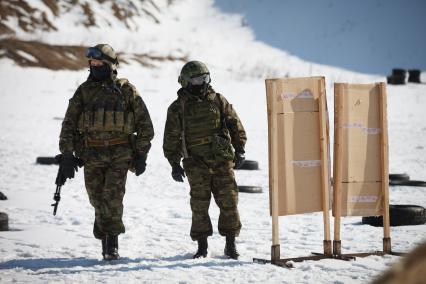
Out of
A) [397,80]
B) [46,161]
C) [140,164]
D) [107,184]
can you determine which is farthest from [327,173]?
[397,80]

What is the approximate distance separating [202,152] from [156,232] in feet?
5.80

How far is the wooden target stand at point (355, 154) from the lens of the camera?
17.4 ft

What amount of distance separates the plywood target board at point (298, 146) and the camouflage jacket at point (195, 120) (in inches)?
23.9

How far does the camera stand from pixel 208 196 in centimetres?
551

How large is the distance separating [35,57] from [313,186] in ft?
89.2

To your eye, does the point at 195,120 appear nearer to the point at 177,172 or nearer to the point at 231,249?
the point at 177,172

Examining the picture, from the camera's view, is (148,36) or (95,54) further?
(148,36)

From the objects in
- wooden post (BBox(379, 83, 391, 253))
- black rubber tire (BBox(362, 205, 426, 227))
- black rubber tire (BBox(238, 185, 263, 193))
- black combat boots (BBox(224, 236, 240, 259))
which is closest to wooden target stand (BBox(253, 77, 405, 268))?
wooden post (BBox(379, 83, 391, 253))

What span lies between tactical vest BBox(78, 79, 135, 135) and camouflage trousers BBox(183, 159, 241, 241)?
2.30ft

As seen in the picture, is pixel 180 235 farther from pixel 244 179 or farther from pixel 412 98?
pixel 412 98

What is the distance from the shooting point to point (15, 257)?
18.0 feet

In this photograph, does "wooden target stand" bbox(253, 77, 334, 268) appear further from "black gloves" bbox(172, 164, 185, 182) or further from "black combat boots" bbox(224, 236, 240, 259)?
"black gloves" bbox(172, 164, 185, 182)

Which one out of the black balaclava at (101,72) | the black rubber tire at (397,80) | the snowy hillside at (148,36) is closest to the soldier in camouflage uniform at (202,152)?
the black balaclava at (101,72)

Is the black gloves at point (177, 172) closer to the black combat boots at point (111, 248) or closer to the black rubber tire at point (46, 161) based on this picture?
the black combat boots at point (111, 248)
